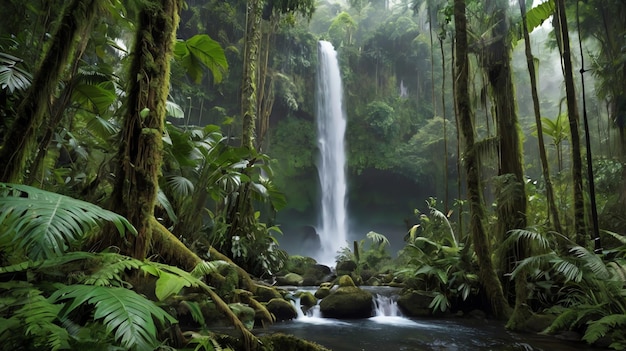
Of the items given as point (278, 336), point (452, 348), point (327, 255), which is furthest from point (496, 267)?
point (327, 255)

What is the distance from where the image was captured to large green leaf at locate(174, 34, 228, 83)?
15.7ft

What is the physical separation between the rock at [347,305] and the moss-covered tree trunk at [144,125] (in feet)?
16.1

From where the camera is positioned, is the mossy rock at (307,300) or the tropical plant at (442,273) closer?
the tropical plant at (442,273)

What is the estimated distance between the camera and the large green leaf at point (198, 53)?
478 centimetres

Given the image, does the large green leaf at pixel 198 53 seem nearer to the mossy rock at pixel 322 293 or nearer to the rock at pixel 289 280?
the mossy rock at pixel 322 293

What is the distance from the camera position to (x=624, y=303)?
5.01 meters

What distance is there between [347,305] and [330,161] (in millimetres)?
14807

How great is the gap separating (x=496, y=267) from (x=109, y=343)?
7.31 m

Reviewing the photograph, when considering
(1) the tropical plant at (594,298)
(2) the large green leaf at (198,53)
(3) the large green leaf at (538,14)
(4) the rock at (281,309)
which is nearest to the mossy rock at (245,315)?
(4) the rock at (281,309)

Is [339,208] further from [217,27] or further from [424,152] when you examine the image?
[217,27]

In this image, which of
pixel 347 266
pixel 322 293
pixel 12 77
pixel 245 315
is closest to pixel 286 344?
pixel 245 315

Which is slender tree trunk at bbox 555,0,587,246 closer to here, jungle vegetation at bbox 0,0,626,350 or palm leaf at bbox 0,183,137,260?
jungle vegetation at bbox 0,0,626,350

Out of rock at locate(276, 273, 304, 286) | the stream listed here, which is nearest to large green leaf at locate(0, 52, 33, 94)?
the stream

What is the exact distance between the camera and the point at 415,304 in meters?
7.70
